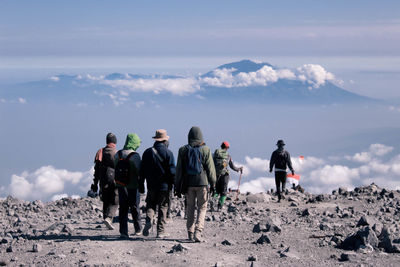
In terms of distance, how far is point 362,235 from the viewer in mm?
12336

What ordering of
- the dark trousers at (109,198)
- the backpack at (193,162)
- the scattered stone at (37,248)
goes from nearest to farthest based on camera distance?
the backpack at (193,162) → the scattered stone at (37,248) → the dark trousers at (109,198)

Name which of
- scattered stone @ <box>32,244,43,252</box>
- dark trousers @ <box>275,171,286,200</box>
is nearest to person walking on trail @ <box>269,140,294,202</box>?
dark trousers @ <box>275,171,286,200</box>

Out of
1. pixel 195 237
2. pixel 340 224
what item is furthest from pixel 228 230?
pixel 340 224

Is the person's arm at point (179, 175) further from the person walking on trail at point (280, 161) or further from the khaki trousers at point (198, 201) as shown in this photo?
the person walking on trail at point (280, 161)

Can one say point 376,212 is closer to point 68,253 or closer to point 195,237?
point 195,237

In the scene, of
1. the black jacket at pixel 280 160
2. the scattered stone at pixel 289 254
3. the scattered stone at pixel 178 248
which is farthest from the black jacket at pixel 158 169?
the black jacket at pixel 280 160

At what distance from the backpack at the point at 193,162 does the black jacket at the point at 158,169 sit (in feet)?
1.80

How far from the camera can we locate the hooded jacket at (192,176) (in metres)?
12.3

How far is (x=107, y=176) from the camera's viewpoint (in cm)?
1442

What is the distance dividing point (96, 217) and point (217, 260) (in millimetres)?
7767

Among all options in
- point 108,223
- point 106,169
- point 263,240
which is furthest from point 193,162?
point 108,223

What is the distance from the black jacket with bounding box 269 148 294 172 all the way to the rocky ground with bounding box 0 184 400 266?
285 centimetres

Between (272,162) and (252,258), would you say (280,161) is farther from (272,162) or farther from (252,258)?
(252,258)

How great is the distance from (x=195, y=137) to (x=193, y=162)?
0.54 metres
